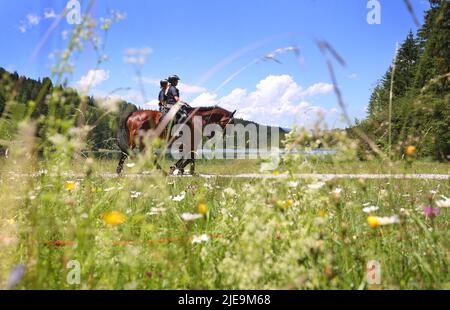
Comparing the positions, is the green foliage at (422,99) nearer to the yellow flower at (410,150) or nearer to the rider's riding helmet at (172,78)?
the yellow flower at (410,150)

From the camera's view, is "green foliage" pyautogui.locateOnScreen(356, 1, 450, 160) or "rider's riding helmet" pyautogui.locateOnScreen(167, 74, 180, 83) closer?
"green foliage" pyautogui.locateOnScreen(356, 1, 450, 160)

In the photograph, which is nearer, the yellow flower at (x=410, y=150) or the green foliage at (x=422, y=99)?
the yellow flower at (x=410, y=150)

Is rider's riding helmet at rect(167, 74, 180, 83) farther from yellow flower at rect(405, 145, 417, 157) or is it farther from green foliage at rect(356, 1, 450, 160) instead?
yellow flower at rect(405, 145, 417, 157)

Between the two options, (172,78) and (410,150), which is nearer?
(410,150)

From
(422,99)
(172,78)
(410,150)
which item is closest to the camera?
(410,150)

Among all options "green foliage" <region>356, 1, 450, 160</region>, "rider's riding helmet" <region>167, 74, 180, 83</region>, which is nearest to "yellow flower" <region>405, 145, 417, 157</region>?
"green foliage" <region>356, 1, 450, 160</region>

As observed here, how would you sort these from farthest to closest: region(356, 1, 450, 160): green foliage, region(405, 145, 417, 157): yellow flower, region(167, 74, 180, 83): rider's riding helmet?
region(167, 74, 180, 83): rider's riding helmet → region(356, 1, 450, 160): green foliage → region(405, 145, 417, 157): yellow flower

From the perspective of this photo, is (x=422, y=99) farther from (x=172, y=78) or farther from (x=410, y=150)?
(x=172, y=78)

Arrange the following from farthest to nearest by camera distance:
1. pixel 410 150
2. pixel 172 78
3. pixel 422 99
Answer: pixel 172 78 < pixel 422 99 < pixel 410 150

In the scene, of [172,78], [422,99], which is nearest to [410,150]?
[422,99]

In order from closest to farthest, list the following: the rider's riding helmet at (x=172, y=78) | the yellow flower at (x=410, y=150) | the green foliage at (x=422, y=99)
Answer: the yellow flower at (x=410, y=150)
the green foliage at (x=422, y=99)
the rider's riding helmet at (x=172, y=78)

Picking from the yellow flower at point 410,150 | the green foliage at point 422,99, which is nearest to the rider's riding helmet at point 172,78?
the green foliage at point 422,99

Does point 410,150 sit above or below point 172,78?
below

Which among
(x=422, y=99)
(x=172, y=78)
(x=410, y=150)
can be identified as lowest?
(x=410, y=150)
